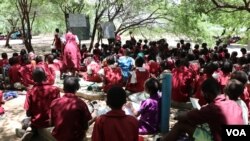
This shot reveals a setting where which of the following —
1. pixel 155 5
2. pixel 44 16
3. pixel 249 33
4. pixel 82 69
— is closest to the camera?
pixel 82 69

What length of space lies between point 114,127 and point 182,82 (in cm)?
428

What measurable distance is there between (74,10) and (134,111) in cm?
1336

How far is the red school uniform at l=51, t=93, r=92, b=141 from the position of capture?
14.2 ft

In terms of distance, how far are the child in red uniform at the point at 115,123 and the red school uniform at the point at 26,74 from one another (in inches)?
234

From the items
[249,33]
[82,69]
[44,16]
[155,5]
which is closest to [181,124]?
[82,69]

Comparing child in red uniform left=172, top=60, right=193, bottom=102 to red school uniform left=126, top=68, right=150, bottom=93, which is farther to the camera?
red school uniform left=126, top=68, right=150, bottom=93

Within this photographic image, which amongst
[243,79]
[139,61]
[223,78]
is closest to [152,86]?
[243,79]

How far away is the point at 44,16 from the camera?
75.2ft

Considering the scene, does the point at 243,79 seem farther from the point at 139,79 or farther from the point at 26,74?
the point at 26,74

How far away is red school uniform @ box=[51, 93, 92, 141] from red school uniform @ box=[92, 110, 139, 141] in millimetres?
857

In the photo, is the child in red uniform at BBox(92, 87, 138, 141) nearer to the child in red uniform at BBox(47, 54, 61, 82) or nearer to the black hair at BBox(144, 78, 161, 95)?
the black hair at BBox(144, 78, 161, 95)

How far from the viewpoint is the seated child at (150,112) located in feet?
17.6

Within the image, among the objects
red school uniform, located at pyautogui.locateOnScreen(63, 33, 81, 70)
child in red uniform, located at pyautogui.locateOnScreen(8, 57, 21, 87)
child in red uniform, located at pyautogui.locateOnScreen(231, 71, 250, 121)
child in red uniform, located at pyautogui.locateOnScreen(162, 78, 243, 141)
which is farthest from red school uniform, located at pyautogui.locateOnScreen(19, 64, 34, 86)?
child in red uniform, located at pyautogui.locateOnScreen(162, 78, 243, 141)

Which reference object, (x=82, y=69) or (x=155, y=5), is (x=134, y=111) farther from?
(x=155, y=5)
